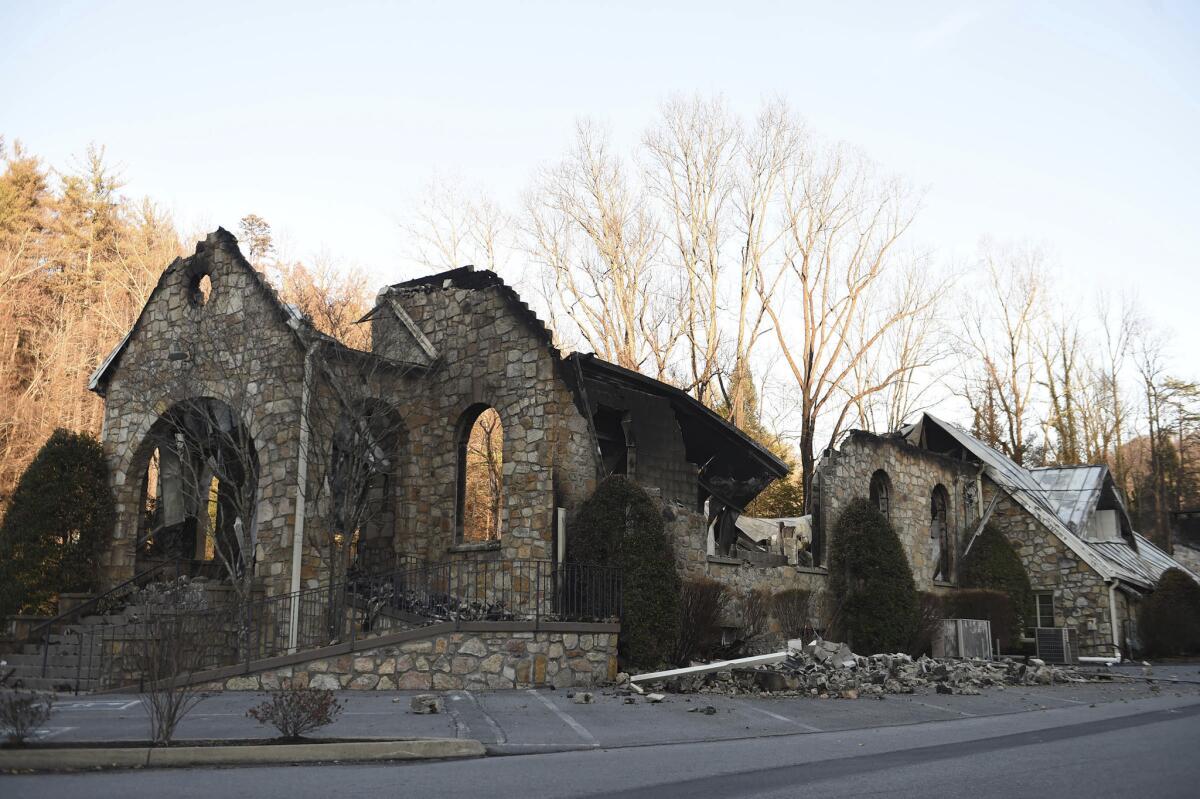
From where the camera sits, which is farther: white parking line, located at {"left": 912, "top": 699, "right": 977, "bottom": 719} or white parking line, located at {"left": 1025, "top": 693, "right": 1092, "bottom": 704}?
white parking line, located at {"left": 1025, "top": 693, "right": 1092, "bottom": 704}

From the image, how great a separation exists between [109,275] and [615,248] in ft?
54.3

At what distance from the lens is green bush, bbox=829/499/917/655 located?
69.8 ft

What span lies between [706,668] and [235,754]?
769 centimetres

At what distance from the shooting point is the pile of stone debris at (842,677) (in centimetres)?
1480

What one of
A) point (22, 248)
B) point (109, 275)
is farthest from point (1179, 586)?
point (22, 248)

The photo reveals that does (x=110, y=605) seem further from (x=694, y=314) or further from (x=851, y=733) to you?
(x=694, y=314)

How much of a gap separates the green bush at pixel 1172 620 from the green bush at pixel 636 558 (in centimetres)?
1773

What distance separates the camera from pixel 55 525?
18172 mm

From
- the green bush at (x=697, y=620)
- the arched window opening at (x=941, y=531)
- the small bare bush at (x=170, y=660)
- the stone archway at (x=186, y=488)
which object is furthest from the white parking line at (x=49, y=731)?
the arched window opening at (x=941, y=531)

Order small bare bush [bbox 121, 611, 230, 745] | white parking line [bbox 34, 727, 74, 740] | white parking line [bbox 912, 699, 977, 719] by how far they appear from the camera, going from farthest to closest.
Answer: white parking line [bbox 912, 699, 977, 719] < white parking line [bbox 34, 727, 74, 740] < small bare bush [bbox 121, 611, 230, 745]

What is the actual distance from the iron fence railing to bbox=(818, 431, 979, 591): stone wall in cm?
823

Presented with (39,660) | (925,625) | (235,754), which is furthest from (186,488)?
(925,625)

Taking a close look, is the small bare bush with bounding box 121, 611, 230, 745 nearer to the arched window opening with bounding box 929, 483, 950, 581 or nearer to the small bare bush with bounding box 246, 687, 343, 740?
the small bare bush with bounding box 246, 687, 343, 740

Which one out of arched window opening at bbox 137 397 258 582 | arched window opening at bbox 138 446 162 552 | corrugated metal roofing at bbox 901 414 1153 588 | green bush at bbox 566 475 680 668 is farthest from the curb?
corrugated metal roofing at bbox 901 414 1153 588
